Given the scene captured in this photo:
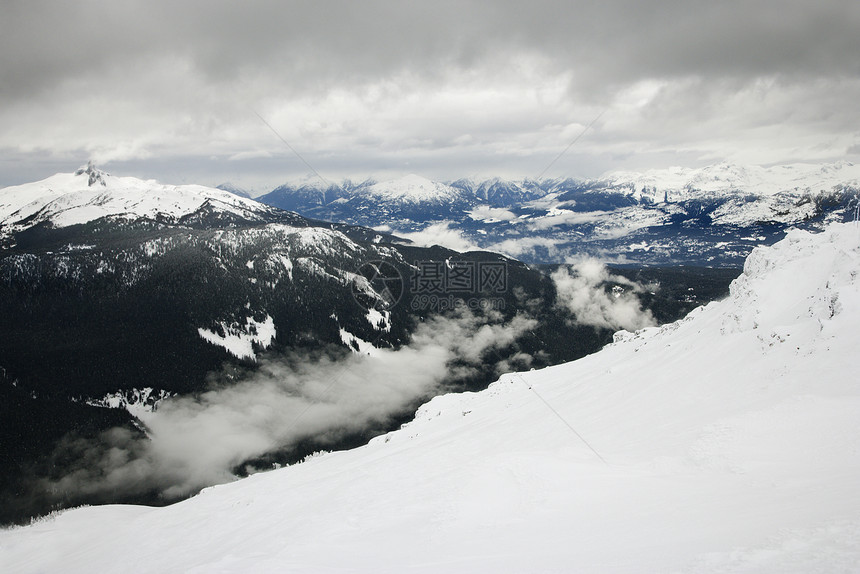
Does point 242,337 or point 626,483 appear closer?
point 626,483

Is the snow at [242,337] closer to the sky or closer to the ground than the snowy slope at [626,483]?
closer to the ground

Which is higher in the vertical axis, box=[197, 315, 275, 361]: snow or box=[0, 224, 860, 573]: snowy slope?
box=[0, 224, 860, 573]: snowy slope

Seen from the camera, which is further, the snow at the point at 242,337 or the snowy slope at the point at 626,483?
the snow at the point at 242,337

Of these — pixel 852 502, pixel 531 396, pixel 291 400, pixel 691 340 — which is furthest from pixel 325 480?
pixel 291 400

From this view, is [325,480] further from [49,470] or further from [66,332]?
[66,332]

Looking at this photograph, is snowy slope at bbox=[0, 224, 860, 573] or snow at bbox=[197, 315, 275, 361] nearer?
snowy slope at bbox=[0, 224, 860, 573]

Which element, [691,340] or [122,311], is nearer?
[691,340]

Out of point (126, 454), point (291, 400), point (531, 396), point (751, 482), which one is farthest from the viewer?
point (291, 400)

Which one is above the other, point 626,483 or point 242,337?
point 626,483
